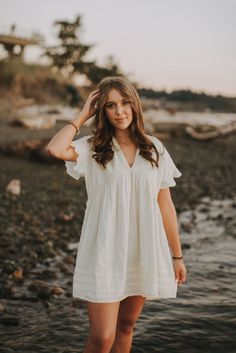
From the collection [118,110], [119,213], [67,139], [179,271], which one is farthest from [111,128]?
[179,271]

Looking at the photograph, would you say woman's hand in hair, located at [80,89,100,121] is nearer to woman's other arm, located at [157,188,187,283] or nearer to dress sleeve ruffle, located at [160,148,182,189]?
dress sleeve ruffle, located at [160,148,182,189]

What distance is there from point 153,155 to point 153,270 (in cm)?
78

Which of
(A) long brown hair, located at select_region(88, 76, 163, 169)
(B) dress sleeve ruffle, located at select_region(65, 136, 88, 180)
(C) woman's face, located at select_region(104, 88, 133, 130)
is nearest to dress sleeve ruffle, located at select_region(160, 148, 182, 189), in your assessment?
(A) long brown hair, located at select_region(88, 76, 163, 169)

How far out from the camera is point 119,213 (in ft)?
9.50

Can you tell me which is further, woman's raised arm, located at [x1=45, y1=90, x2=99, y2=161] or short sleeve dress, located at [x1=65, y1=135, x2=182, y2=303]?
woman's raised arm, located at [x1=45, y1=90, x2=99, y2=161]

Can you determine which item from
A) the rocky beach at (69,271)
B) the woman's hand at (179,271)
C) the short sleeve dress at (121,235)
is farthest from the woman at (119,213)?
the rocky beach at (69,271)

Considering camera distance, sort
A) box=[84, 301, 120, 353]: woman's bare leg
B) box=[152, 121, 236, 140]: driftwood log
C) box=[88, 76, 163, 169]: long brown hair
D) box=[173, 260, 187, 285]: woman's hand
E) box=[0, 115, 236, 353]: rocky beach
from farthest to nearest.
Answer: box=[152, 121, 236, 140]: driftwood log < box=[0, 115, 236, 353]: rocky beach < box=[173, 260, 187, 285]: woman's hand < box=[88, 76, 163, 169]: long brown hair < box=[84, 301, 120, 353]: woman's bare leg

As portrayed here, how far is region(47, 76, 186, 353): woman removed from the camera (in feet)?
9.35

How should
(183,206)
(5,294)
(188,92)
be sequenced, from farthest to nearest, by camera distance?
(188,92)
(183,206)
(5,294)

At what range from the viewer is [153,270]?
2941mm

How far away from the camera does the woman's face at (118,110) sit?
9.92 feet

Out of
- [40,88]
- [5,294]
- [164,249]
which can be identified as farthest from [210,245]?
[40,88]

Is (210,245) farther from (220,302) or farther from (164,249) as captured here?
(164,249)

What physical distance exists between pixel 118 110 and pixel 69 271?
358cm
